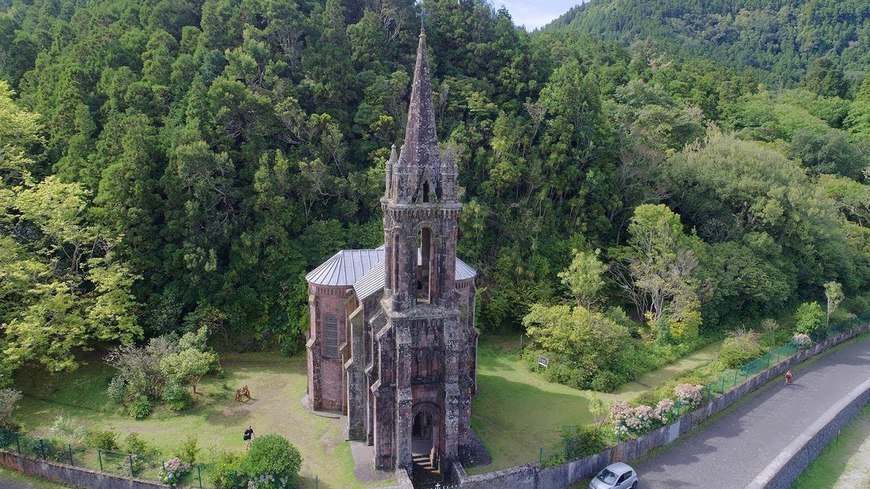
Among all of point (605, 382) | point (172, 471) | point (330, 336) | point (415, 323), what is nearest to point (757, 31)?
point (605, 382)

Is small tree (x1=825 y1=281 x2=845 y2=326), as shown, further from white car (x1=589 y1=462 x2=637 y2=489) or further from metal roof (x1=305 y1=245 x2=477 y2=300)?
metal roof (x1=305 y1=245 x2=477 y2=300)

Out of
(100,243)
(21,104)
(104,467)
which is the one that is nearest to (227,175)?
(100,243)

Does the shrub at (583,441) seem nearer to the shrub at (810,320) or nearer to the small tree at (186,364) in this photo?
the small tree at (186,364)

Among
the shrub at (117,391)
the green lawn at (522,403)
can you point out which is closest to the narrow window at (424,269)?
the green lawn at (522,403)

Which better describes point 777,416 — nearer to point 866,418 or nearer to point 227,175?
point 866,418

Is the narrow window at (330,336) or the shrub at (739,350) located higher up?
the narrow window at (330,336)

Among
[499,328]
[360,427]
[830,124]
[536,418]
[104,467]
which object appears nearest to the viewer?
[104,467]
